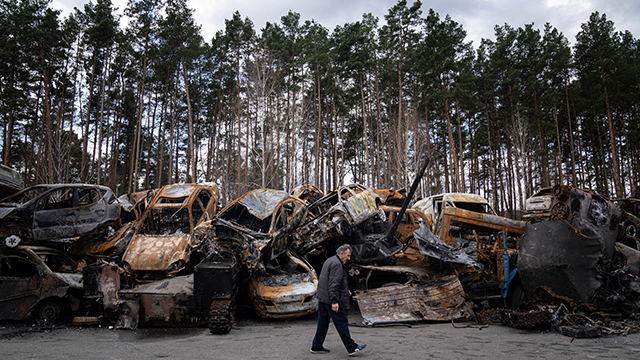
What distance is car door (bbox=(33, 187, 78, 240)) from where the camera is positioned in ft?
25.8

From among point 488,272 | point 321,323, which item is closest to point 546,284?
point 488,272

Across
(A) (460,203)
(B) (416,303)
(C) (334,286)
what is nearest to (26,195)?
(C) (334,286)

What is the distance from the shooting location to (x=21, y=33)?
75.0 ft

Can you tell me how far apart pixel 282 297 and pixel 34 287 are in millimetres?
4744

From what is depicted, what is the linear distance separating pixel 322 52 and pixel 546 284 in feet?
78.2

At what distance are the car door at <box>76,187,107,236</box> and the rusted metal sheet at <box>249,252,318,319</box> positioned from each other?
4865 millimetres

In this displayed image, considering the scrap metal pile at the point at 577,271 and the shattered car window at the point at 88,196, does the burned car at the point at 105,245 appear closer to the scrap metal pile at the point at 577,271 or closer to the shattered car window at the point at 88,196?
the shattered car window at the point at 88,196

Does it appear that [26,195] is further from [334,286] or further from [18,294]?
[334,286]

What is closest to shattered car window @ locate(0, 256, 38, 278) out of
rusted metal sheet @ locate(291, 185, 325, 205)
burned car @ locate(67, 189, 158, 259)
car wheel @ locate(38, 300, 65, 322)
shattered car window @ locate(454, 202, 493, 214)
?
car wheel @ locate(38, 300, 65, 322)

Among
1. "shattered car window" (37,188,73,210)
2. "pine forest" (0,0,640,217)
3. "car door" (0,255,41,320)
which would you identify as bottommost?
"car door" (0,255,41,320)

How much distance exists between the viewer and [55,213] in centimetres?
817

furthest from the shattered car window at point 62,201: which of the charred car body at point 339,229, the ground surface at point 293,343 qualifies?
the charred car body at point 339,229

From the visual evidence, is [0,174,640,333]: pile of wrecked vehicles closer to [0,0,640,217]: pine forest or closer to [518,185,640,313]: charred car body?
[518,185,640,313]: charred car body

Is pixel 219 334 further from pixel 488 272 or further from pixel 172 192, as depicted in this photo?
pixel 488 272
